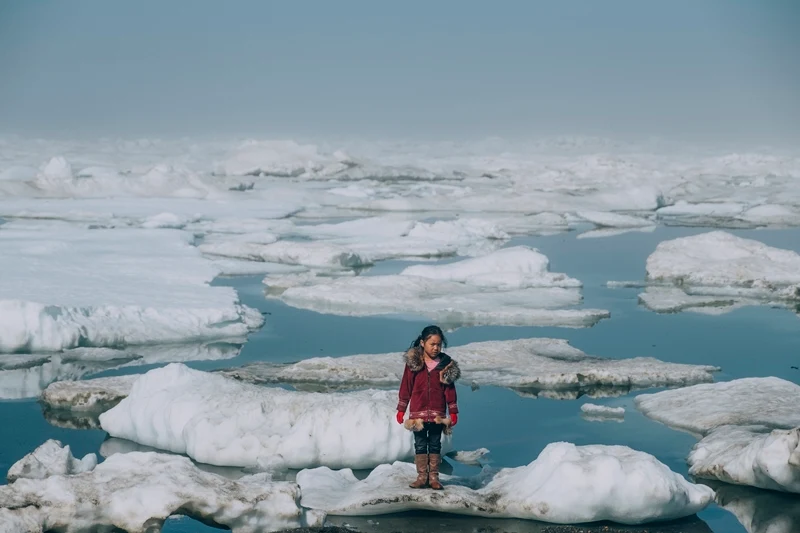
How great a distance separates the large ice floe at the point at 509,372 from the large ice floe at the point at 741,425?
0.57 meters

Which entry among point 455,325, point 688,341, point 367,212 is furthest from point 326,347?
point 367,212

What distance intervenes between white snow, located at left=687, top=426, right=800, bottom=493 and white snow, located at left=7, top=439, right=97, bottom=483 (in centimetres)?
314

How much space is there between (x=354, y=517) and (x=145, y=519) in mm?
923

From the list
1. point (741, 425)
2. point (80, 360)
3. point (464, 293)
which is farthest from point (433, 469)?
point (464, 293)

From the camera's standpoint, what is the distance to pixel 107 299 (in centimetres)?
994

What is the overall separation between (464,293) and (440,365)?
6.53 m

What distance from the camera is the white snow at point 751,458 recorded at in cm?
528

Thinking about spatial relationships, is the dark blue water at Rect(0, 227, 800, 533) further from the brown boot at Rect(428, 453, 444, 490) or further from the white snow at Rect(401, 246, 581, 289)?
the brown boot at Rect(428, 453, 444, 490)

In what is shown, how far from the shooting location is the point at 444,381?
4.98 metres

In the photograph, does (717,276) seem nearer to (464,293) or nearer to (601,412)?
(464,293)

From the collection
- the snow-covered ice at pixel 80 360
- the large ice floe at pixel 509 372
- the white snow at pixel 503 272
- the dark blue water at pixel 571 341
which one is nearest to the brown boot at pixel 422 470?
the dark blue water at pixel 571 341

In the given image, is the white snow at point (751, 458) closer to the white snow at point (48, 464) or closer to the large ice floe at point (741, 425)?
the large ice floe at point (741, 425)

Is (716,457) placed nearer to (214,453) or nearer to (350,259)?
(214,453)

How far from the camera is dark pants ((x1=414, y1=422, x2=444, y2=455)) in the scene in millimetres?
5105
